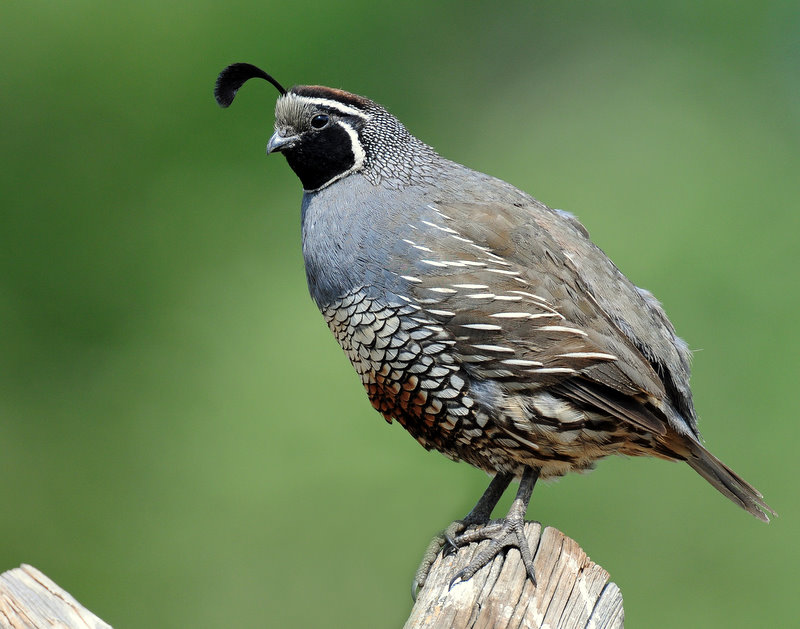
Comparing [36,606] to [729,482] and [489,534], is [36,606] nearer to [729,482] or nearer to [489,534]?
[489,534]

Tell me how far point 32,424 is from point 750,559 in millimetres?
5238

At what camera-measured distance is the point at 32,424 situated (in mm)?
7469

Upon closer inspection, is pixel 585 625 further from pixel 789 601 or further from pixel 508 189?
pixel 789 601

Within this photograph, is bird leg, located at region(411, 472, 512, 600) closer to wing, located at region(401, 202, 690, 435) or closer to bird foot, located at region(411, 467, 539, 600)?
bird foot, located at region(411, 467, 539, 600)

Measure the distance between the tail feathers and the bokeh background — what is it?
2.54m

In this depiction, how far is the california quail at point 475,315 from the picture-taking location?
2984mm

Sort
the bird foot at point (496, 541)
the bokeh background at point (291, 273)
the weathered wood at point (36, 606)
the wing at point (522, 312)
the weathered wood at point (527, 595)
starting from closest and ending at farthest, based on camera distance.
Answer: the weathered wood at point (36, 606) < the weathered wood at point (527, 595) < the bird foot at point (496, 541) < the wing at point (522, 312) < the bokeh background at point (291, 273)

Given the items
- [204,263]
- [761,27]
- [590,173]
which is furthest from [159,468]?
[761,27]

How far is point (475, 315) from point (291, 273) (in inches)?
170

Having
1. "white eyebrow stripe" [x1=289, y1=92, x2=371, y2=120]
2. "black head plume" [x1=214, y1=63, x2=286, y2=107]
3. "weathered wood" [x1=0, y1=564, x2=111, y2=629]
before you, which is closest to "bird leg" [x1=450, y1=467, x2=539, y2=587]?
"weathered wood" [x1=0, y1=564, x2=111, y2=629]

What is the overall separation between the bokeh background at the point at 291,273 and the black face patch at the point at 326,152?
3.13 m

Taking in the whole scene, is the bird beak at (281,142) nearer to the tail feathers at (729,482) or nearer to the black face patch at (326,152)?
the black face patch at (326,152)

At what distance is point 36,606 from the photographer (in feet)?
7.04

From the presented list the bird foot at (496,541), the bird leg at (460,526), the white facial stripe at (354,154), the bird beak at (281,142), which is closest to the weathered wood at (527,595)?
the bird foot at (496,541)
